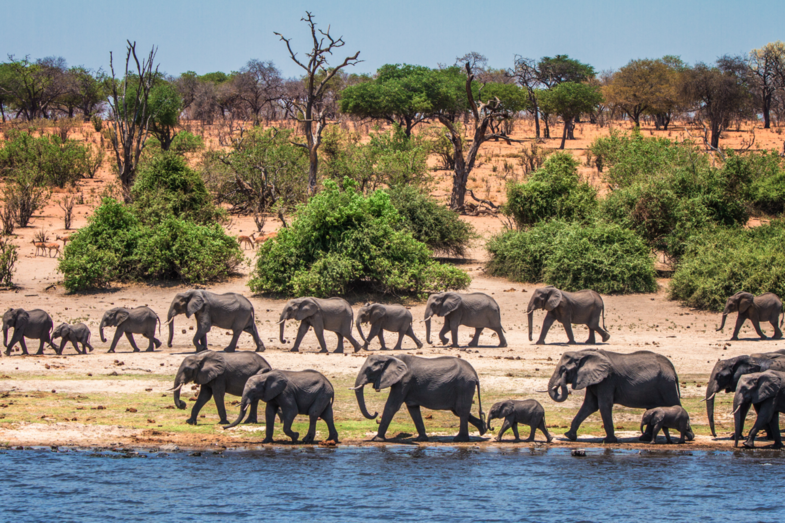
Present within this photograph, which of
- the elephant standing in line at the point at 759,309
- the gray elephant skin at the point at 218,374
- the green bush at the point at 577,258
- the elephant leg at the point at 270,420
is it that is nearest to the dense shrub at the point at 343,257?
the green bush at the point at 577,258

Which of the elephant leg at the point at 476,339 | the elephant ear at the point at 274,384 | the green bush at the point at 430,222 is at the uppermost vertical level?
the green bush at the point at 430,222

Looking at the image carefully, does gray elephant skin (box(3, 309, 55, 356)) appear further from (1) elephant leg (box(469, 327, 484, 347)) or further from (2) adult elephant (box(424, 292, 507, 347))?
(1) elephant leg (box(469, 327, 484, 347))

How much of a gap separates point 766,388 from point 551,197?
18808 mm

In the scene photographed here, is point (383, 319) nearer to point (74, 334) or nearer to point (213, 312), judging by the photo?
point (213, 312)

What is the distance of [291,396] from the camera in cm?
993

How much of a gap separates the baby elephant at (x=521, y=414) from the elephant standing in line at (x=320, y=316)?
18.5ft

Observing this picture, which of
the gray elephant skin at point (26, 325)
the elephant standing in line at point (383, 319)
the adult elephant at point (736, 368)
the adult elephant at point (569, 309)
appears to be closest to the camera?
the adult elephant at point (736, 368)

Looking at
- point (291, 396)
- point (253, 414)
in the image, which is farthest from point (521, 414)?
point (253, 414)

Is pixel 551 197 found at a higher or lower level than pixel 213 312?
higher

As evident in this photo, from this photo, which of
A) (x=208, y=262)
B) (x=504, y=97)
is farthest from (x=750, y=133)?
(x=208, y=262)

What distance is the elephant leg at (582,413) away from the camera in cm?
1051

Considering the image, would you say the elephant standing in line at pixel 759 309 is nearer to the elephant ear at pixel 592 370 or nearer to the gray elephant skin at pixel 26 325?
the elephant ear at pixel 592 370

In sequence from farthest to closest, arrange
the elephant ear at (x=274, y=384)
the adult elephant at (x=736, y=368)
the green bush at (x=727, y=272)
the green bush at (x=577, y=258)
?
1. the green bush at (x=577, y=258)
2. the green bush at (x=727, y=272)
3. the adult elephant at (x=736, y=368)
4. the elephant ear at (x=274, y=384)

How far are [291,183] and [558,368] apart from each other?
2556 centimetres
